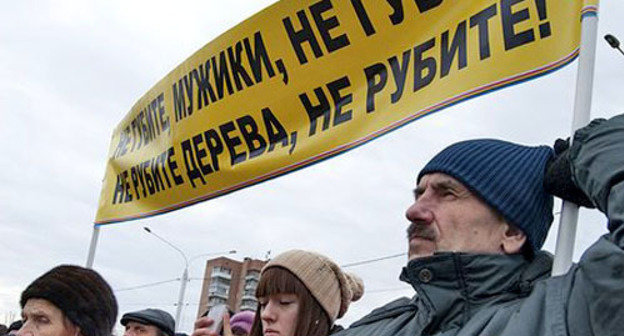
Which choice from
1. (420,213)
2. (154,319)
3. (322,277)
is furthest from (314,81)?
(154,319)

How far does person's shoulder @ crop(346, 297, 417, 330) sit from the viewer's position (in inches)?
96.5

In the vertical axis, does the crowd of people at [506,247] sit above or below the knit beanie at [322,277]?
above

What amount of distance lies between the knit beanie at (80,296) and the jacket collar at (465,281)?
2.18 m

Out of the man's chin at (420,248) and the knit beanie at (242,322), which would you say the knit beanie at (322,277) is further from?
the man's chin at (420,248)

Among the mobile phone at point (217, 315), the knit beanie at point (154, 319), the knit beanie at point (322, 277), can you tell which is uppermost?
the knit beanie at point (322, 277)

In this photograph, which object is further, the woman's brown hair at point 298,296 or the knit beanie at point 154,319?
the knit beanie at point 154,319

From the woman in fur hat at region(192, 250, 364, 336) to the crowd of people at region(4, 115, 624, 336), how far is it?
0.32 metres

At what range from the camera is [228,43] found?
463cm

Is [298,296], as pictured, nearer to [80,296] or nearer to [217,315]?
[217,315]

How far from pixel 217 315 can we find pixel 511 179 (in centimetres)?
140

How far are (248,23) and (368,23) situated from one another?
110cm

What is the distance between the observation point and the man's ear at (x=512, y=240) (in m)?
2.31

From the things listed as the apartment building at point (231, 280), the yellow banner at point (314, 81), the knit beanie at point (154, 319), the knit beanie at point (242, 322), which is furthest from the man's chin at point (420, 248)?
the apartment building at point (231, 280)

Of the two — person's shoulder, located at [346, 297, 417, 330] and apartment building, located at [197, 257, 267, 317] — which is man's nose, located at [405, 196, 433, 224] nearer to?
person's shoulder, located at [346, 297, 417, 330]
